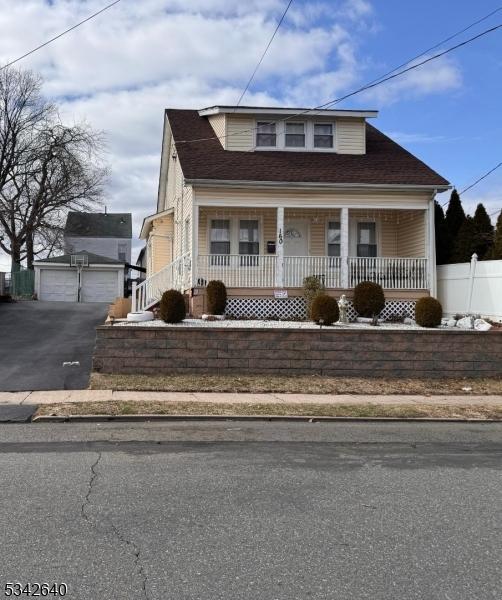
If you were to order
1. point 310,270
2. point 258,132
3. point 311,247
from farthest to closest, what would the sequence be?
point 258,132
point 311,247
point 310,270

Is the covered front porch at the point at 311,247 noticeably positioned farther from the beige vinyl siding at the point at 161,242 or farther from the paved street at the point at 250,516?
the paved street at the point at 250,516

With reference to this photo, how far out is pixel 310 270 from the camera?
1905 cm

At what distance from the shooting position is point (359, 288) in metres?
18.1

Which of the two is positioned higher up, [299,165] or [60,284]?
[299,165]

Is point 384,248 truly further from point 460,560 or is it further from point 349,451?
point 460,560

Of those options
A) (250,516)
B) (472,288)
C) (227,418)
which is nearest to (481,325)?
(472,288)

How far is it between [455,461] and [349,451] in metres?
1.33

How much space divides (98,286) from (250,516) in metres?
36.8

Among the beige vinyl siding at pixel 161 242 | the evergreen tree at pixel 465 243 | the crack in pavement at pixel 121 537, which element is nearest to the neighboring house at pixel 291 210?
the evergreen tree at pixel 465 243

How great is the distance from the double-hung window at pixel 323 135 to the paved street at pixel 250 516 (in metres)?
14.7

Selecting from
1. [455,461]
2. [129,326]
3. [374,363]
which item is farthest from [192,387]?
[455,461]

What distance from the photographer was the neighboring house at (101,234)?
57544 mm

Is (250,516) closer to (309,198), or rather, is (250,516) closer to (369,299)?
(369,299)

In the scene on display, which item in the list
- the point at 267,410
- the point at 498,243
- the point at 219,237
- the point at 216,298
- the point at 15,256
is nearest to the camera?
the point at 267,410
